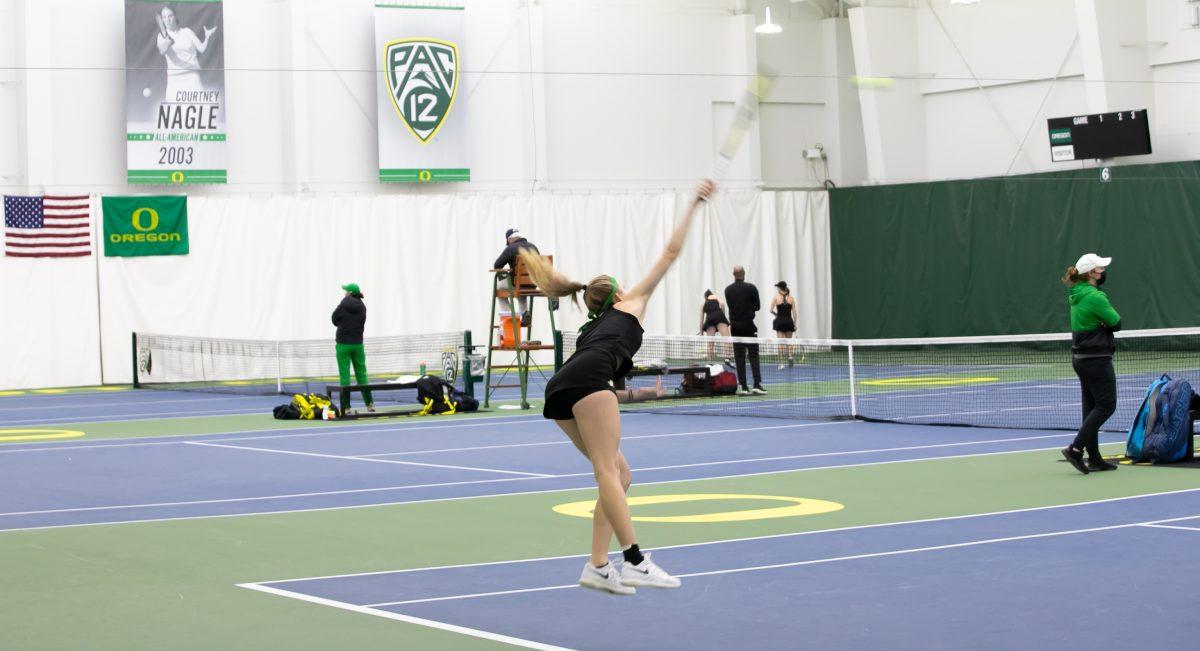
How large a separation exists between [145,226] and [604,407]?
83.0 feet

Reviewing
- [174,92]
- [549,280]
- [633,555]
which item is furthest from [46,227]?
[633,555]

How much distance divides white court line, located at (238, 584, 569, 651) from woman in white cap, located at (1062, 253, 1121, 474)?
7001mm

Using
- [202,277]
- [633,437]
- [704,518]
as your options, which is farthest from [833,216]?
[704,518]

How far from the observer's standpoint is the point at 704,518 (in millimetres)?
10953

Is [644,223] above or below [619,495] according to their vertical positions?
above

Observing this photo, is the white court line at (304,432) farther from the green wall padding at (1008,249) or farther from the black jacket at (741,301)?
the green wall padding at (1008,249)

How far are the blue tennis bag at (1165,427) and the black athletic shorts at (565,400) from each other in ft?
24.1

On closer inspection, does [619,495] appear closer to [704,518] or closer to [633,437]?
[704,518]

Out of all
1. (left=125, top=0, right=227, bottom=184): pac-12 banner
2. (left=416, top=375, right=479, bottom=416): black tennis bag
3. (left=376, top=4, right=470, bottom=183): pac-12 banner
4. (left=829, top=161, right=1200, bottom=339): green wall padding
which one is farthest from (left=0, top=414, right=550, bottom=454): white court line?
(left=829, top=161, right=1200, bottom=339): green wall padding

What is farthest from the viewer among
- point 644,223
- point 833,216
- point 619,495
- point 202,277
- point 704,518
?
point 833,216

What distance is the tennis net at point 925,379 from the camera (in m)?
19.0

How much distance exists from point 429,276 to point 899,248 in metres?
10.8

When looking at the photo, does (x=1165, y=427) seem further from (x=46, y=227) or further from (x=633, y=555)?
(x=46, y=227)

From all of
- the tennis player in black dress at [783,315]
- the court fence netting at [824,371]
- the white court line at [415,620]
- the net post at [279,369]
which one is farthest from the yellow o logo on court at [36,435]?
the tennis player in black dress at [783,315]
